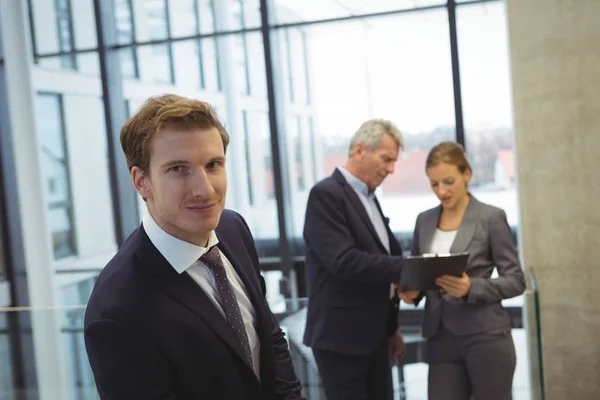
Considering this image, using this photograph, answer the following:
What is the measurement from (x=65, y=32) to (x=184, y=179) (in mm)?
6199

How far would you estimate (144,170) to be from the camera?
1625 millimetres

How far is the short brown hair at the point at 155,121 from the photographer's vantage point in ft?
5.22

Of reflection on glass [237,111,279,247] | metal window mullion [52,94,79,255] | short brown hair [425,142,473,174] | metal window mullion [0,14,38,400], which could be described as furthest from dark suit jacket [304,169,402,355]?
metal window mullion [0,14,38,400]

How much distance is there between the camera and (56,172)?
24.2 feet

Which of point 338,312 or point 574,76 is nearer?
point 338,312

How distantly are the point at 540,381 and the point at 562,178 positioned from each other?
1747 mm

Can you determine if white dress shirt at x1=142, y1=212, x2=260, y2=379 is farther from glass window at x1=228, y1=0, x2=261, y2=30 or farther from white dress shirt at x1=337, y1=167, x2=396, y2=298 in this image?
glass window at x1=228, y1=0, x2=261, y2=30

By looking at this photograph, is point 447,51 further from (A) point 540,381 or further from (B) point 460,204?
(A) point 540,381

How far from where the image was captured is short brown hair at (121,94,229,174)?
5.22ft

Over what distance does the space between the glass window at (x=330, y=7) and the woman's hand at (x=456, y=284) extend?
144 inches

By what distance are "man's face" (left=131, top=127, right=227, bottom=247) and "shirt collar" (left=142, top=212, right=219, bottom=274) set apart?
1.3 inches

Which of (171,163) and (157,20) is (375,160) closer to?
(171,163)

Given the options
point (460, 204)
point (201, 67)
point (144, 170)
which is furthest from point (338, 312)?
point (201, 67)

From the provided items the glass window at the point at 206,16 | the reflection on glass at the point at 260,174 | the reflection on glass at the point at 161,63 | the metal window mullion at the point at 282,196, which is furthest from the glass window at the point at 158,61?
the metal window mullion at the point at 282,196
